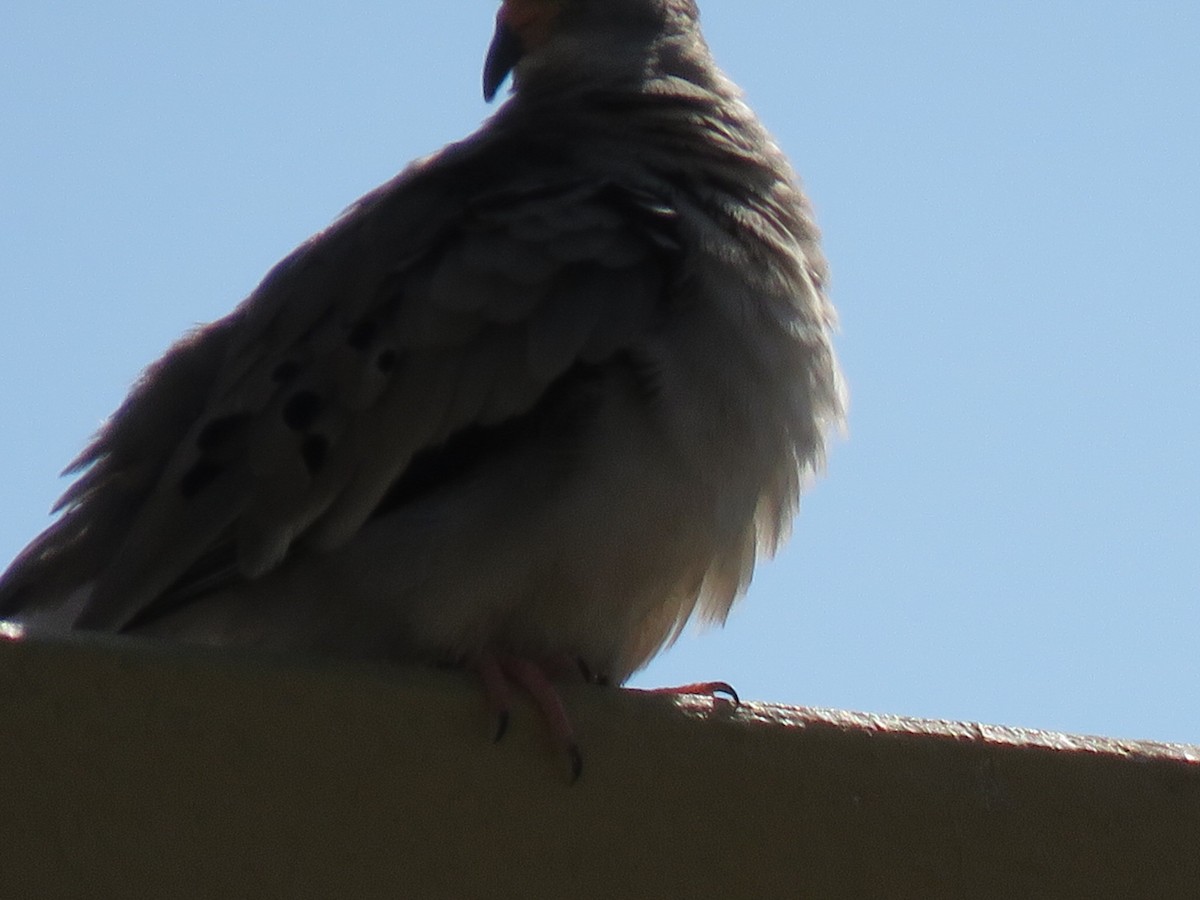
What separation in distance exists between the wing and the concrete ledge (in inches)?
36.1

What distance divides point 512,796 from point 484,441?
1147 mm

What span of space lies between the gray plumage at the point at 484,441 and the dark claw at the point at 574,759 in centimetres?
54

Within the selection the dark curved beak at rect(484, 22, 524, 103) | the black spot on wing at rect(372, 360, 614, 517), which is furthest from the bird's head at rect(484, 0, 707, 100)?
the black spot on wing at rect(372, 360, 614, 517)

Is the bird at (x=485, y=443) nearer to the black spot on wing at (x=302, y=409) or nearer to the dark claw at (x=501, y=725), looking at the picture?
the black spot on wing at (x=302, y=409)

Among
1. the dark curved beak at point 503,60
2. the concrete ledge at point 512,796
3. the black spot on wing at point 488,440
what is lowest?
the concrete ledge at point 512,796

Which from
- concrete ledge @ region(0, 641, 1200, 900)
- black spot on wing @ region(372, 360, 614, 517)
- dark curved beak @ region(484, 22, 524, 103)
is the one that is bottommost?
concrete ledge @ region(0, 641, 1200, 900)

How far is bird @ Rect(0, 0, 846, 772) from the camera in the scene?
3477 millimetres

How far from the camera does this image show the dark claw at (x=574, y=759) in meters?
2.60

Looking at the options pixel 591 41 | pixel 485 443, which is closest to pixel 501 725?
pixel 485 443

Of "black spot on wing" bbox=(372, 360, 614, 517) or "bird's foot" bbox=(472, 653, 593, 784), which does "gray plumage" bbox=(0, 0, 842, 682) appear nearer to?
"black spot on wing" bbox=(372, 360, 614, 517)

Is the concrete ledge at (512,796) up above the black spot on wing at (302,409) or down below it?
below

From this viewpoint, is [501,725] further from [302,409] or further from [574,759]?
[302,409]

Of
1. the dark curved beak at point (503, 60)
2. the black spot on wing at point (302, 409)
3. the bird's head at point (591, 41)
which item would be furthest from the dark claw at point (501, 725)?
the dark curved beak at point (503, 60)

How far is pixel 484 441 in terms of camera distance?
362 centimetres
